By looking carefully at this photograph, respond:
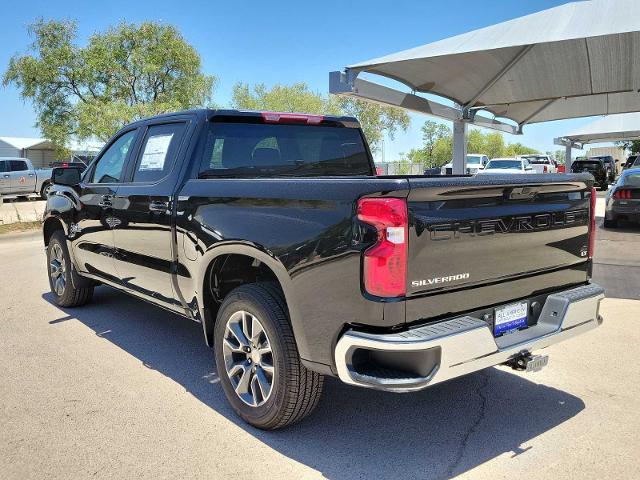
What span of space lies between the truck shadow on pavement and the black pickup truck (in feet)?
0.97

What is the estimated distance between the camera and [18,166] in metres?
25.3

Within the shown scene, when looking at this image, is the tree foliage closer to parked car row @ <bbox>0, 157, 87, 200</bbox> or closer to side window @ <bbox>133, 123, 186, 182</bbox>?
parked car row @ <bbox>0, 157, 87, 200</bbox>

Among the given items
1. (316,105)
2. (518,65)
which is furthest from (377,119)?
(518,65)

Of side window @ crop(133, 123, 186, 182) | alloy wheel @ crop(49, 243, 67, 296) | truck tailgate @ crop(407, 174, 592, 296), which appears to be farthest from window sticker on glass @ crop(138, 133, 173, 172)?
truck tailgate @ crop(407, 174, 592, 296)

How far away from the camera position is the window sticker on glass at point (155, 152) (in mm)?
4383

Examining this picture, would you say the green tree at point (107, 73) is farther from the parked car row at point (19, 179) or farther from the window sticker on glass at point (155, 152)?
the window sticker on glass at point (155, 152)

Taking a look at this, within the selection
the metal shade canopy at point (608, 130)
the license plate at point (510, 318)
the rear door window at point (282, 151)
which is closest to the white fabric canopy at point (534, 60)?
the rear door window at point (282, 151)

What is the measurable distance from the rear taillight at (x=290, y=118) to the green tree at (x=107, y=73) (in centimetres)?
2761

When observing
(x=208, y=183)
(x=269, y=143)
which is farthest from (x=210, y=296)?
(x=269, y=143)

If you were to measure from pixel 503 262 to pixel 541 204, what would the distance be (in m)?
0.49

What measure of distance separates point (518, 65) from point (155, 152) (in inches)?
495

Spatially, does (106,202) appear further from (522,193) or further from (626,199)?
(626,199)

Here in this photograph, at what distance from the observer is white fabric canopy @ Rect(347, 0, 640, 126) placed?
1169cm

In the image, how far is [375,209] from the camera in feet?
8.80
